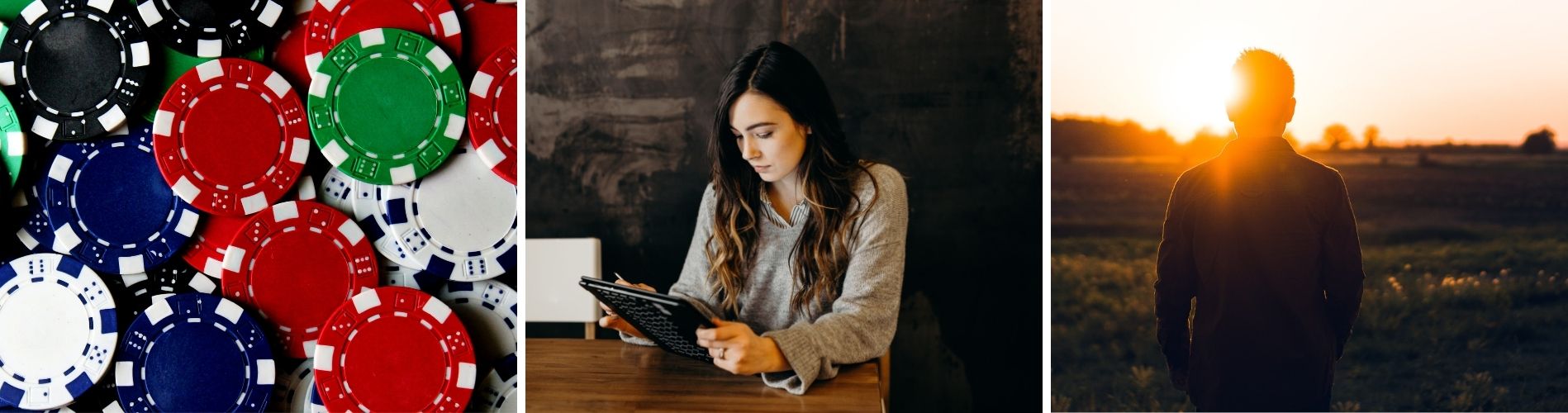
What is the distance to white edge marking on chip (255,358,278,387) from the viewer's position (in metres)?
1.49

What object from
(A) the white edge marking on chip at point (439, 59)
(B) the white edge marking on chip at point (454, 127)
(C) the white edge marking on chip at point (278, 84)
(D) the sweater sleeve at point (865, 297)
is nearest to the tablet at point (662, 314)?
(D) the sweater sleeve at point (865, 297)

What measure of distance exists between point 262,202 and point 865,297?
3.64ft

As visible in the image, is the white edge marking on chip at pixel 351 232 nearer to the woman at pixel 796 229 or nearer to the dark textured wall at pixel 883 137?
the dark textured wall at pixel 883 137

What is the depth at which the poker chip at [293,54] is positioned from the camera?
152 centimetres

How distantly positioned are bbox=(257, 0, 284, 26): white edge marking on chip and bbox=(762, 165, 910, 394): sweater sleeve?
1074mm

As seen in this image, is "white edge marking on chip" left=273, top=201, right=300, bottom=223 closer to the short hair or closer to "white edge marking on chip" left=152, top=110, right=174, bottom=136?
"white edge marking on chip" left=152, top=110, right=174, bottom=136

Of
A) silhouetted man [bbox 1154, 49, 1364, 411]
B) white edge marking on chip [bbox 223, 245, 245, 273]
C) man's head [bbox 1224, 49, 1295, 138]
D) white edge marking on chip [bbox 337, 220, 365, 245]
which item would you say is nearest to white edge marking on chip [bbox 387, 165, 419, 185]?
→ white edge marking on chip [bbox 337, 220, 365, 245]

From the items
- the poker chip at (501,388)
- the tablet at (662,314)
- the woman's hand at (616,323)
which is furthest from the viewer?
the poker chip at (501,388)

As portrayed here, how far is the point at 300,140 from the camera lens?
1481 mm

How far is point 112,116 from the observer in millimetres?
1486

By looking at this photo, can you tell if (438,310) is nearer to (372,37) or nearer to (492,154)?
(492,154)

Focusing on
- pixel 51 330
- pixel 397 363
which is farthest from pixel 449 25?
pixel 51 330

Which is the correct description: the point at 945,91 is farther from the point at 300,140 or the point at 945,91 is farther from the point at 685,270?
the point at 300,140

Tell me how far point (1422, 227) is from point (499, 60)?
1.64 m
